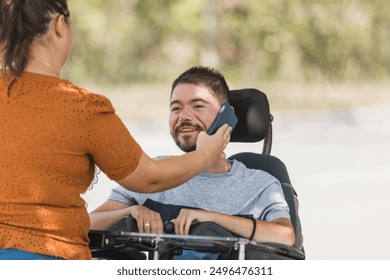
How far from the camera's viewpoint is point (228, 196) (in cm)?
472

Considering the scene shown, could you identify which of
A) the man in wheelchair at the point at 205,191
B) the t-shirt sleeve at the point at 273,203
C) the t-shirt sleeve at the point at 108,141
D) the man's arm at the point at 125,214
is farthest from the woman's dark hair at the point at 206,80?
the t-shirt sleeve at the point at 108,141

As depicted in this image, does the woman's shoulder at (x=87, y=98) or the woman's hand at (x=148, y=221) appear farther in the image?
the woman's hand at (x=148, y=221)

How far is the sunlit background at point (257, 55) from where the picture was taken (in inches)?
758

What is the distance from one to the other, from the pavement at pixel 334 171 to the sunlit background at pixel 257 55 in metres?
0.07

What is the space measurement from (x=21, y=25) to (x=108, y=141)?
1.41 feet

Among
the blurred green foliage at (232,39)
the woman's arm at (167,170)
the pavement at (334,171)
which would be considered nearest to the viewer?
the woman's arm at (167,170)

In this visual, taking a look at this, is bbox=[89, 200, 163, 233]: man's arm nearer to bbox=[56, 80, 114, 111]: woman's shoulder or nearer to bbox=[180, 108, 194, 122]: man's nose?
bbox=[180, 108, 194, 122]: man's nose

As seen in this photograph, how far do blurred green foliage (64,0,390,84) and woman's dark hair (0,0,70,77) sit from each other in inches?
677

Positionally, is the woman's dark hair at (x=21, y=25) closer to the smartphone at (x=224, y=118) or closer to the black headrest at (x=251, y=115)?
the smartphone at (x=224, y=118)

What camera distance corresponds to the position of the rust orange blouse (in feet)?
11.3

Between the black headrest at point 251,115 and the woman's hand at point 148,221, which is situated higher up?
the black headrest at point 251,115

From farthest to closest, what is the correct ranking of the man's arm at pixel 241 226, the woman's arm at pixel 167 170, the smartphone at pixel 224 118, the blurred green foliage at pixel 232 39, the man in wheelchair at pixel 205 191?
the blurred green foliage at pixel 232 39, the man in wheelchair at pixel 205 191, the smartphone at pixel 224 118, the man's arm at pixel 241 226, the woman's arm at pixel 167 170

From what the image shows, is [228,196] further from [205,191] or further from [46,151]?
[46,151]
